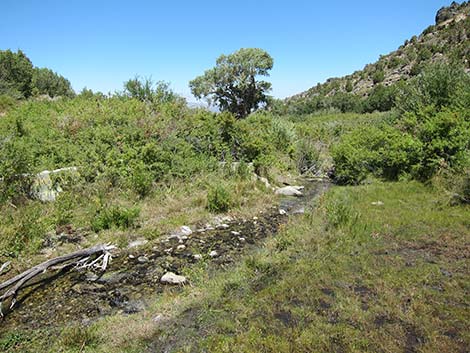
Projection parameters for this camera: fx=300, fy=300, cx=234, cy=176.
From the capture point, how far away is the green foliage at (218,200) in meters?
9.46

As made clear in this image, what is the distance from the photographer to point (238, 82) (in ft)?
110

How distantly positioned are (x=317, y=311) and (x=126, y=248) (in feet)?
15.4

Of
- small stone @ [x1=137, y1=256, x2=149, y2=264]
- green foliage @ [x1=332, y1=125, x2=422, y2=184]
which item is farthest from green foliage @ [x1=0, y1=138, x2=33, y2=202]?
green foliage @ [x1=332, y1=125, x2=422, y2=184]

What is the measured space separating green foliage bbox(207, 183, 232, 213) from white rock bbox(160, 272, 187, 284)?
12.6 feet

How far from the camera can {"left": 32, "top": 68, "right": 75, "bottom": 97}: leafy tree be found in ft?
121

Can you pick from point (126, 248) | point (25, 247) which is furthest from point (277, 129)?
point (25, 247)

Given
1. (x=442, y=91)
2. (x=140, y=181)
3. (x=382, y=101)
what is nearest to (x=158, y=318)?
(x=140, y=181)

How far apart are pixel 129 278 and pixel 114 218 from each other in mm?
2477

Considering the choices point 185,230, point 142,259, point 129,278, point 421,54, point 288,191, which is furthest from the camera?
point 421,54

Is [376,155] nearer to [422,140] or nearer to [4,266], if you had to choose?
[422,140]

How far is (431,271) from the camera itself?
16.8 ft

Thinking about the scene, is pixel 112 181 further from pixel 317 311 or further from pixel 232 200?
pixel 317 311

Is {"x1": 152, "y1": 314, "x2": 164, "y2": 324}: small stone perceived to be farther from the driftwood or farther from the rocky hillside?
the rocky hillside

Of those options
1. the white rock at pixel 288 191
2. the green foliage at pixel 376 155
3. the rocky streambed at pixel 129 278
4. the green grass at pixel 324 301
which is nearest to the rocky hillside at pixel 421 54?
the green foliage at pixel 376 155
